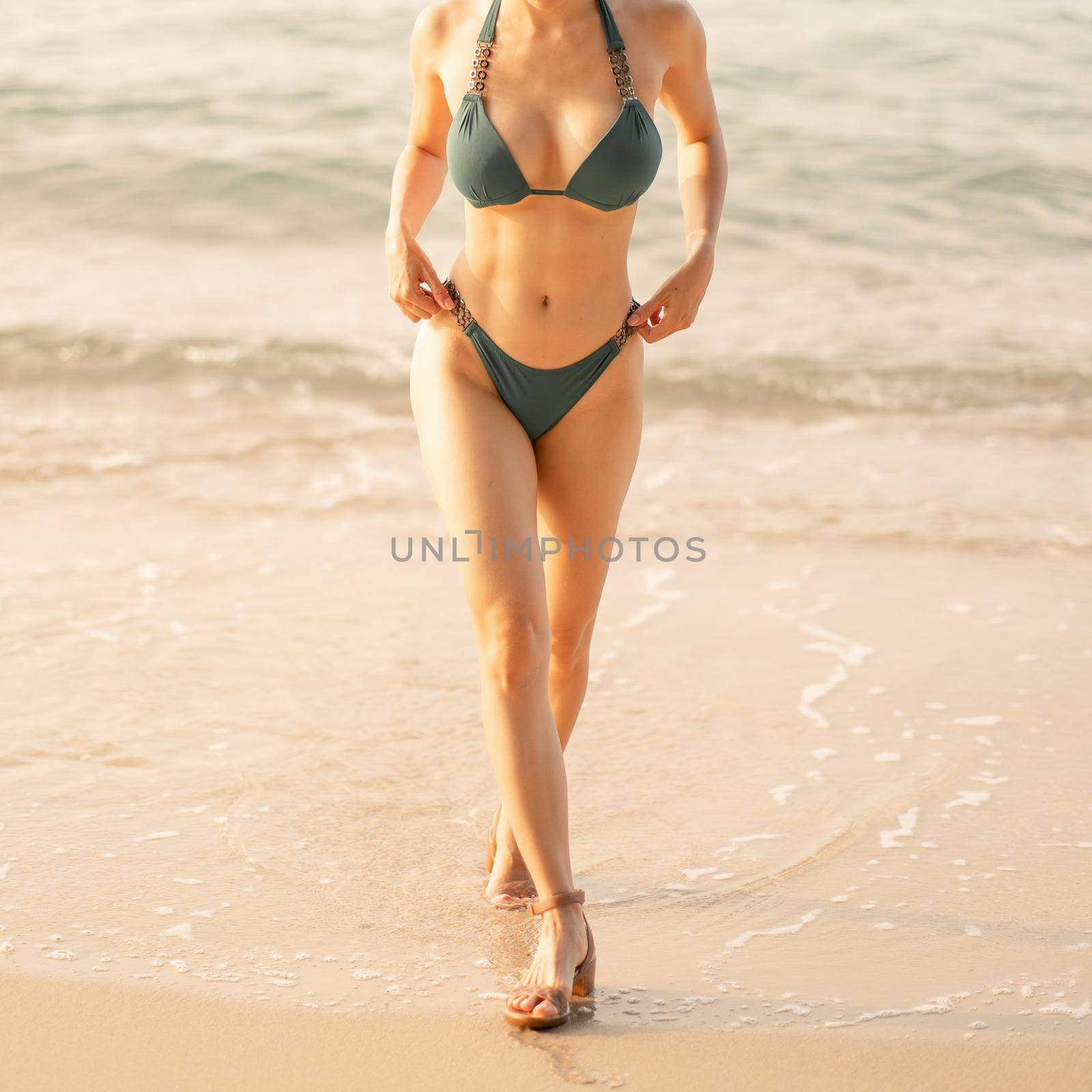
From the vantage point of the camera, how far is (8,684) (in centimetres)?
442

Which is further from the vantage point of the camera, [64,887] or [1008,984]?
[64,887]

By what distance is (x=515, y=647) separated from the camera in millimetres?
2785

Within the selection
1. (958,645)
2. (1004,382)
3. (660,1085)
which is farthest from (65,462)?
(1004,382)

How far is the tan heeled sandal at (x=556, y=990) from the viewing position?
270cm

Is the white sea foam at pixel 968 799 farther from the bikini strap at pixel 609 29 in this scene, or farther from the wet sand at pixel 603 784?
the bikini strap at pixel 609 29

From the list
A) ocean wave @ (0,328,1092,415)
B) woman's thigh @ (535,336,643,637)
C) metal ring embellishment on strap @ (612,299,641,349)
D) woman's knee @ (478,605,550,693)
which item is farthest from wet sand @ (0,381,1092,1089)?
ocean wave @ (0,328,1092,415)

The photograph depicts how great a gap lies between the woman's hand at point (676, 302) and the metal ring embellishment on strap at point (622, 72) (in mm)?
381

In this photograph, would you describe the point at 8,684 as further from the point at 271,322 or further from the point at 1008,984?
the point at 271,322

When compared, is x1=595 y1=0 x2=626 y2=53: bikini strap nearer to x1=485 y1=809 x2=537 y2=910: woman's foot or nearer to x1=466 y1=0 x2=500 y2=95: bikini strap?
x1=466 y1=0 x2=500 y2=95: bikini strap

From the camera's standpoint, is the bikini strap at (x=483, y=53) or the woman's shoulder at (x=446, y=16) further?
the woman's shoulder at (x=446, y=16)

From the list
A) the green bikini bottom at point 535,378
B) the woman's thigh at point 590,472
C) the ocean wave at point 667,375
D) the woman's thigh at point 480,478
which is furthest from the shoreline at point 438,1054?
the ocean wave at point 667,375

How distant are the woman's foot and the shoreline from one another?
1.61 ft

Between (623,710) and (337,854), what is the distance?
4.06ft

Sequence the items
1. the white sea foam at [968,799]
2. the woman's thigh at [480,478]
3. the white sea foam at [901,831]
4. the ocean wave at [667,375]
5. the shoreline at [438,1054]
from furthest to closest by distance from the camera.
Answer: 1. the ocean wave at [667,375]
2. the white sea foam at [968,799]
3. the white sea foam at [901,831]
4. the woman's thigh at [480,478]
5. the shoreline at [438,1054]
